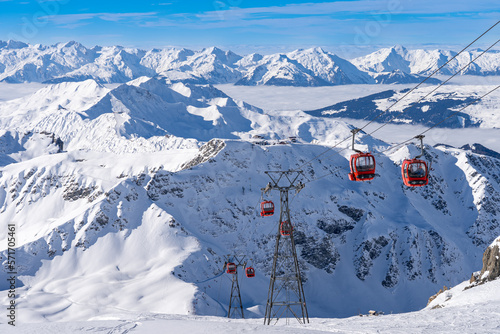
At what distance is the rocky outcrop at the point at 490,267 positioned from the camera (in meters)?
72.7

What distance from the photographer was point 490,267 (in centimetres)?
7481

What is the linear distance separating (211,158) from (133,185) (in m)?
27.3

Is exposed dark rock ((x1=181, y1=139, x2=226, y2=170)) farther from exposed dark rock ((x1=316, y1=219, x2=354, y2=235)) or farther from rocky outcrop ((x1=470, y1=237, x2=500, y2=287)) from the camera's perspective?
rocky outcrop ((x1=470, y1=237, x2=500, y2=287))

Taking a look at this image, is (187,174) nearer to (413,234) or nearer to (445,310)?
(413,234)

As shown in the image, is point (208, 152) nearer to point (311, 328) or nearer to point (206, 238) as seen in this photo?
point (206, 238)

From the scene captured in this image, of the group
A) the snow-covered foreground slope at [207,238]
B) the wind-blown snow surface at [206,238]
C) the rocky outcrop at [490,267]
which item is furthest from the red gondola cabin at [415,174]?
the snow-covered foreground slope at [207,238]

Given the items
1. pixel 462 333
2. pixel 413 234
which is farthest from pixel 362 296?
pixel 462 333

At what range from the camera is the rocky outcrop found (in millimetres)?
72688

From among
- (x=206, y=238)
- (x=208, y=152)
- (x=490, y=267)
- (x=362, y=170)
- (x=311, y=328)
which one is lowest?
(x=311, y=328)

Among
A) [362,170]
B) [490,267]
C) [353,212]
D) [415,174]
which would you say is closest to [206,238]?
[353,212]

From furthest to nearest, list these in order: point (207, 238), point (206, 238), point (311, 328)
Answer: point (207, 238) < point (206, 238) < point (311, 328)

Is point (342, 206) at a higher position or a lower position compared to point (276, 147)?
lower

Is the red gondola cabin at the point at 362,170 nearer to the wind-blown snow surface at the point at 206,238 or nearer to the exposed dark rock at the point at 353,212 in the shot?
the wind-blown snow surface at the point at 206,238

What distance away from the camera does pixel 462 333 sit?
1531 inches
